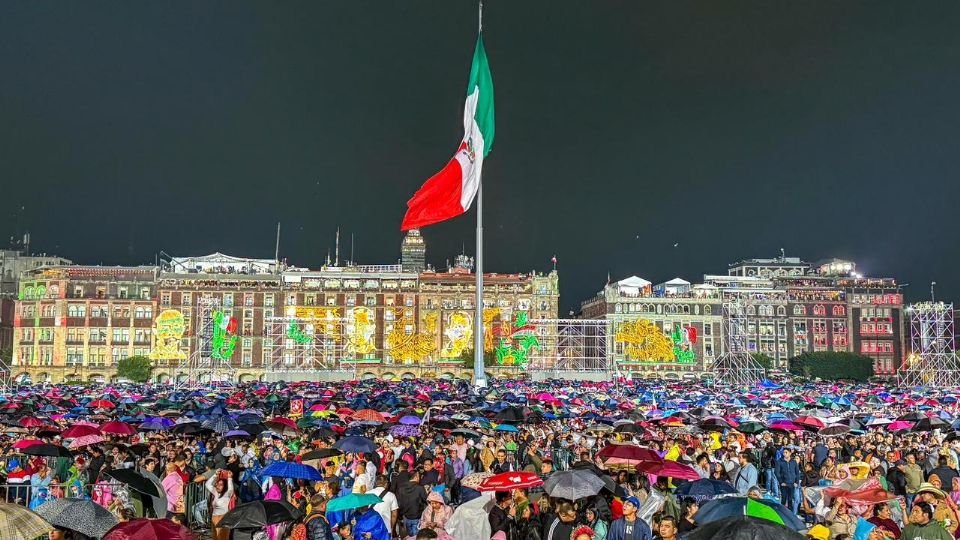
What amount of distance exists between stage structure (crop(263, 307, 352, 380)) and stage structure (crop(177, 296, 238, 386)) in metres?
3.89

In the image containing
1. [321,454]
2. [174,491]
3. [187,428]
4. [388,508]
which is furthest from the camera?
[187,428]

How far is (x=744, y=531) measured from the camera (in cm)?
741

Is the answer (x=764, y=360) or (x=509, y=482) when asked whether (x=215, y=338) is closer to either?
(x=764, y=360)

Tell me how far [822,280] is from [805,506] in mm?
112110

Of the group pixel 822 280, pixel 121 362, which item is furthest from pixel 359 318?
pixel 822 280

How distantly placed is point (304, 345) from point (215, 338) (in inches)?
380

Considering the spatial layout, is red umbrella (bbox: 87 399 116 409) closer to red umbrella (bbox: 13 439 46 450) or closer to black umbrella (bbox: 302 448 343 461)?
red umbrella (bbox: 13 439 46 450)

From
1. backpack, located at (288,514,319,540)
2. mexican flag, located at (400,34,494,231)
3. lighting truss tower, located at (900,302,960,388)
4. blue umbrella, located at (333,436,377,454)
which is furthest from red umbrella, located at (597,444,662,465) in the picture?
lighting truss tower, located at (900,302,960,388)

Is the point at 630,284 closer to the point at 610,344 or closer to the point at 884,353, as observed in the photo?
the point at 610,344

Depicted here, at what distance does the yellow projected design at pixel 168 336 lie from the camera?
103m

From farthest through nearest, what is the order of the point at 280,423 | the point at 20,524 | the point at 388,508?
the point at 280,423 < the point at 388,508 < the point at 20,524

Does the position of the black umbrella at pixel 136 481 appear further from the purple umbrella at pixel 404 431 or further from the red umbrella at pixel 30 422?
the red umbrella at pixel 30 422

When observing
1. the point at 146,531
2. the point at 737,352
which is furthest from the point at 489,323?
the point at 146,531

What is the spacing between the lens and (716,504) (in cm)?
982
